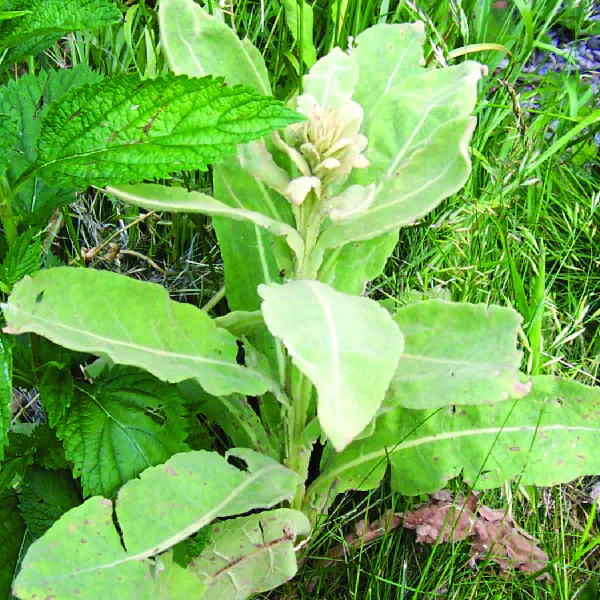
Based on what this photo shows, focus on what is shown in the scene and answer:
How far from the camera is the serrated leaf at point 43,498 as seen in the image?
1.14 m

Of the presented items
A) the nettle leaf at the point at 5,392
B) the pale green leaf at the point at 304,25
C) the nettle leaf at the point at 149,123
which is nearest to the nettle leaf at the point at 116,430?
the nettle leaf at the point at 5,392

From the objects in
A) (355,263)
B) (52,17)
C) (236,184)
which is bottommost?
(355,263)

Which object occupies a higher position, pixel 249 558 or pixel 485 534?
pixel 249 558

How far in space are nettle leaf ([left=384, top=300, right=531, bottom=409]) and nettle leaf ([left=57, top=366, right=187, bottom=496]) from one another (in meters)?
0.36

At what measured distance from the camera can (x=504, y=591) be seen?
4.37 ft

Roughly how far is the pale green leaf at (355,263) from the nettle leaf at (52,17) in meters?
0.52

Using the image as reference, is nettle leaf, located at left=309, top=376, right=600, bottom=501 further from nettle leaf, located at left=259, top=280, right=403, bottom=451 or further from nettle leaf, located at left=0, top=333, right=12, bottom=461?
nettle leaf, located at left=0, top=333, right=12, bottom=461

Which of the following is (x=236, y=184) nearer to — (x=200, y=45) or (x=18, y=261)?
(x=200, y=45)

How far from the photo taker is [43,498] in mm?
1153

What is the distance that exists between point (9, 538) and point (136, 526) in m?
0.24

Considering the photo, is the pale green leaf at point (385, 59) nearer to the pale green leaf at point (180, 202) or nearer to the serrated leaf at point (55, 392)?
the pale green leaf at point (180, 202)

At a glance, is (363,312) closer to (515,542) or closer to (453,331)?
(453,331)

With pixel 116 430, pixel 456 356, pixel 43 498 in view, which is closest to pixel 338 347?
pixel 456 356

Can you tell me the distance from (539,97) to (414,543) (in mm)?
1395
